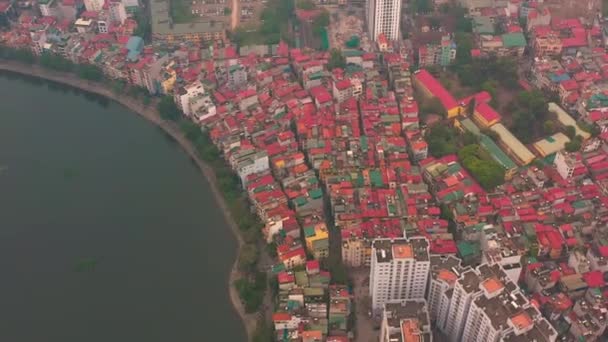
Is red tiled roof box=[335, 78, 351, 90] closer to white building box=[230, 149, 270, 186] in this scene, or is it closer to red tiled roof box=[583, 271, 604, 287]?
white building box=[230, 149, 270, 186]

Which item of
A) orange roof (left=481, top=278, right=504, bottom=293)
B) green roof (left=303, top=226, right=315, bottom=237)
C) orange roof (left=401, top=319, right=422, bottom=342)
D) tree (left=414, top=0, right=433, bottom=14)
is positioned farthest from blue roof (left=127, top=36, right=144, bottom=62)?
orange roof (left=481, top=278, right=504, bottom=293)

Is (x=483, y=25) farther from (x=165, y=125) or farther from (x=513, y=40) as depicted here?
(x=165, y=125)

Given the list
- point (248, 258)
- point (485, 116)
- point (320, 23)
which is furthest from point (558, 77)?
point (248, 258)

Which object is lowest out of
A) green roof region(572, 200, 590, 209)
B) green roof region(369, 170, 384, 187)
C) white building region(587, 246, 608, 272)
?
white building region(587, 246, 608, 272)

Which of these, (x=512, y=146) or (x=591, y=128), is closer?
(x=512, y=146)

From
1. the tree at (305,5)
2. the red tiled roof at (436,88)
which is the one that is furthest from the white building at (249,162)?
the tree at (305,5)

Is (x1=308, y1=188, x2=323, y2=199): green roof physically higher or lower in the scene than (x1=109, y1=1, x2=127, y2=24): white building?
lower

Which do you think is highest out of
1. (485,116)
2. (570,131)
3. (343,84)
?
(343,84)
